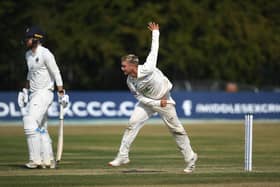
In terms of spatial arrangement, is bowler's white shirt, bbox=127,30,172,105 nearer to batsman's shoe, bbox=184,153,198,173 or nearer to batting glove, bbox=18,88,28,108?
batsman's shoe, bbox=184,153,198,173

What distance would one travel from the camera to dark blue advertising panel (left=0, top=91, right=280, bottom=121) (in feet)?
119

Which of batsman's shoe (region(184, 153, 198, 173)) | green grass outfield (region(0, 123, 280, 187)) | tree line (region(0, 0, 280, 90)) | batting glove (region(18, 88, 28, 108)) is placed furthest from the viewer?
tree line (region(0, 0, 280, 90))

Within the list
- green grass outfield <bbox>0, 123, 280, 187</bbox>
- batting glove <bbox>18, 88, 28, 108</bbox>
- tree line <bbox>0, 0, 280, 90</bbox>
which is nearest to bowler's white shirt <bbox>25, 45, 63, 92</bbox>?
batting glove <bbox>18, 88, 28, 108</bbox>

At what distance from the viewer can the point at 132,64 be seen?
14.7 m

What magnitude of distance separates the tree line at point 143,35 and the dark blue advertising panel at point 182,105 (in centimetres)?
1181

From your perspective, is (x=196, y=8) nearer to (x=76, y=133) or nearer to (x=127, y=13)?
(x=127, y=13)

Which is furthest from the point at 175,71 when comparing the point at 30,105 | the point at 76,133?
the point at 30,105

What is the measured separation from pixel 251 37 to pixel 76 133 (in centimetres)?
2233

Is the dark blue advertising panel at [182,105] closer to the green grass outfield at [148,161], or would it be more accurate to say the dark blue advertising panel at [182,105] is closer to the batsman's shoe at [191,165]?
the green grass outfield at [148,161]

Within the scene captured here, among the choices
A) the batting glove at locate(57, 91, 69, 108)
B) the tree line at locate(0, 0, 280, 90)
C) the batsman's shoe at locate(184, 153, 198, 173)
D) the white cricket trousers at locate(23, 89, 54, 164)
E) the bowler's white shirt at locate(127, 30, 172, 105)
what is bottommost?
the batsman's shoe at locate(184, 153, 198, 173)

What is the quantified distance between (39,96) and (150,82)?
84.8 inches

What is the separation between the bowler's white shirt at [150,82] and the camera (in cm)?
1462

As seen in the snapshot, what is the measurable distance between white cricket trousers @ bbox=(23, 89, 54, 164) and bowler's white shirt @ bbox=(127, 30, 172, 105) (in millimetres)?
1755

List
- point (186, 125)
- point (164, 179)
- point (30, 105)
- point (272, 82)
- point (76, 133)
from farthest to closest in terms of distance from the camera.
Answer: point (272, 82) → point (186, 125) → point (76, 133) → point (30, 105) → point (164, 179)
